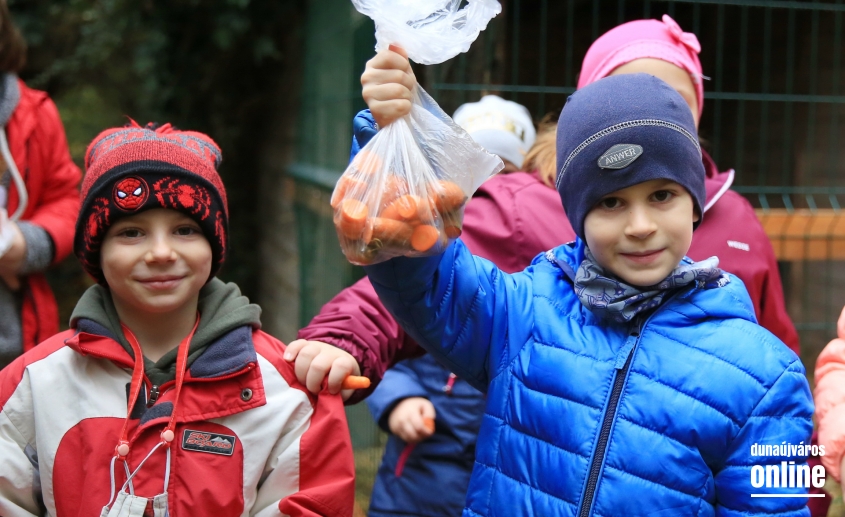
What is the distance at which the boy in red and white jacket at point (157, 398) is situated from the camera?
67.6 inches

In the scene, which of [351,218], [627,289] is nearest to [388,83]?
[351,218]

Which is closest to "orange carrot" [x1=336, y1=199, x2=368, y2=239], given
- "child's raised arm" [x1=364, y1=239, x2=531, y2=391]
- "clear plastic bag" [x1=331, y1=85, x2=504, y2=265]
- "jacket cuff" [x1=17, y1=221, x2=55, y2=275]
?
"clear plastic bag" [x1=331, y1=85, x2=504, y2=265]

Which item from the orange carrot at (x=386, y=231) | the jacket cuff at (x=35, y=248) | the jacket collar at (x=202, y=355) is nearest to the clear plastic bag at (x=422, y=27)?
the orange carrot at (x=386, y=231)

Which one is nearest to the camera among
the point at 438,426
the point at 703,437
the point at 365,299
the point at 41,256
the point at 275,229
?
the point at 703,437

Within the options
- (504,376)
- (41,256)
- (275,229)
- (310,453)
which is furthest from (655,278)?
(275,229)

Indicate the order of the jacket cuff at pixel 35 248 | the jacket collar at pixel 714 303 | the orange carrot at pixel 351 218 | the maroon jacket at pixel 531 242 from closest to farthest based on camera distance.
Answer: the orange carrot at pixel 351 218 < the jacket collar at pixel 714 303 < the maroon jacket at pixel 531 242 < the jacket cuff at pixel 35 248

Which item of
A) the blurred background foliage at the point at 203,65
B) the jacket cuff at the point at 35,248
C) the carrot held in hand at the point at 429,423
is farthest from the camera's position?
the blurred background foliage at the point at 203,65

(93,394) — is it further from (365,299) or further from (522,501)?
(522,501)

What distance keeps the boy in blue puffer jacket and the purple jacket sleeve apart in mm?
194

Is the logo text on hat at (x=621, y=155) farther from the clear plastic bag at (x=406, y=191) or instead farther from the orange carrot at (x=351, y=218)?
the orange carrot at (x=351, y=218)

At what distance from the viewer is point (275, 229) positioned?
6.62 metres

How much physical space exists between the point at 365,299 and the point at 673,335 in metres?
0.66

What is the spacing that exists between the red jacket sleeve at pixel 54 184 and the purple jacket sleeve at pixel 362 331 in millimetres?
1002

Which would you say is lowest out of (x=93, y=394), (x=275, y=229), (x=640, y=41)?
(x=275, y=229)
